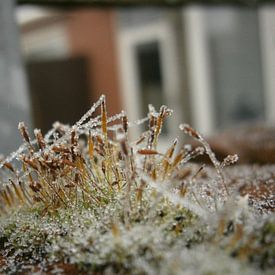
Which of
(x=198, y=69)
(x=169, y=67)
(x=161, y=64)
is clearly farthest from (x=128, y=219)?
(x=161, y=64)

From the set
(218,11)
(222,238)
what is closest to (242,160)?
(222,238)

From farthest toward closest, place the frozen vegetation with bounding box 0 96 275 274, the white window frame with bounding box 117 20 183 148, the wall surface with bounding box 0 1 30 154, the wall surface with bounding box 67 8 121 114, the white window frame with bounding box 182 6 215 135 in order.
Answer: the wall surface with bounding box 67 8 121 114
the white window frame with bounding box 117 20 183 148
the white window frame with bounding box 182 6 215 135
the wall surface with bounding box 0 1 30 154
the frozen vegetation with bounding box 0 96 275 274

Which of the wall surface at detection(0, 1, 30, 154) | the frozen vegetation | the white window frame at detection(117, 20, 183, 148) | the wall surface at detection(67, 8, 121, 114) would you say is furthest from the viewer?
the wall surface at detection(67, 8, 121, 114)

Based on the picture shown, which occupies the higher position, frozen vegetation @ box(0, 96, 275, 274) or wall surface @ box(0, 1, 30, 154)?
wall surface @ box(0, 1, 30, 154)

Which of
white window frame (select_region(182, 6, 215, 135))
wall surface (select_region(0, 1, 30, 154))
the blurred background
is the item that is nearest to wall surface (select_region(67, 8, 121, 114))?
the blurred background

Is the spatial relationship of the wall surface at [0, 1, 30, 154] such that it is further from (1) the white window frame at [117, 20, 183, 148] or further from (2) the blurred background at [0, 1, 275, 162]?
(1) the white window frame at [117, 20, 183, 148]

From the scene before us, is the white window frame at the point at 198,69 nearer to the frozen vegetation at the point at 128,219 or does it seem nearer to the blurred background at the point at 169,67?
the blurred background at the point at 169,67

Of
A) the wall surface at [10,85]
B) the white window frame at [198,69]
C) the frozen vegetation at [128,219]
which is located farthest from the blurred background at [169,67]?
the frozen vegetation at [128,219]
